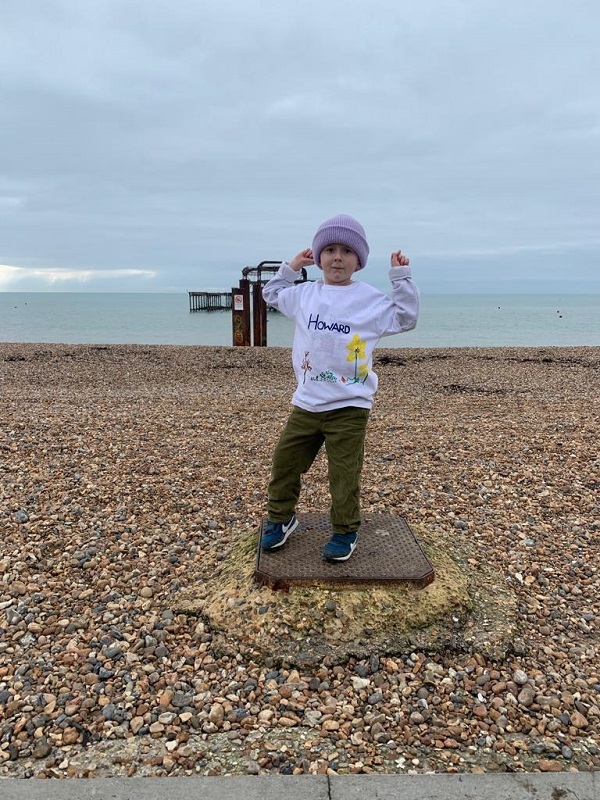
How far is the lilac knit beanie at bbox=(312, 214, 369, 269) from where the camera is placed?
9.57ft

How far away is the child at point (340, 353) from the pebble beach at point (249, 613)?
784 millimetres

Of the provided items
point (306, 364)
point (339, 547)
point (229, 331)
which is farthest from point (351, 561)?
point (229, 331)

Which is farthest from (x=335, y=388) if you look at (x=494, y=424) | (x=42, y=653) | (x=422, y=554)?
(x=494, y=424)

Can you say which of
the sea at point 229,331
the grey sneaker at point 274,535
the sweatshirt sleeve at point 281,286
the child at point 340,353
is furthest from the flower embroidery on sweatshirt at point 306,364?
the sea at point 229,331

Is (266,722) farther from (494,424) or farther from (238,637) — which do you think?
(494,424)

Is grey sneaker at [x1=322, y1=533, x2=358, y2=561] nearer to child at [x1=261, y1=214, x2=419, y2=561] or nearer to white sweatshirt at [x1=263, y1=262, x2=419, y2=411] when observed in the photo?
child at [x1=261, y1=214, x2=419, y2=561]

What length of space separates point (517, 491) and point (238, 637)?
2768mm

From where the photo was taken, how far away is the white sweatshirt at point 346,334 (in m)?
2.90

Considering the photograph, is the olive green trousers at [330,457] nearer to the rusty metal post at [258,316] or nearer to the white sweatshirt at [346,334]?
the white sweatshirt at [346,334]

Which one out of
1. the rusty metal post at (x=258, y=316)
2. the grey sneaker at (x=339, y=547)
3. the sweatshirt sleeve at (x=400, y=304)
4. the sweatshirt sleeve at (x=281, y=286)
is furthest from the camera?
the rusty metal post at (x=258, y=316)

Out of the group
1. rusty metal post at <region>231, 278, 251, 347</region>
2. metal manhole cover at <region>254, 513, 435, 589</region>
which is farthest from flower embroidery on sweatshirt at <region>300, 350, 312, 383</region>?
rusty metal post at <region>231, 278, 251, 347</region>

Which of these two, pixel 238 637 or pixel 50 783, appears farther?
pixel 238 637

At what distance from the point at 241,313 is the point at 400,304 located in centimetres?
1576

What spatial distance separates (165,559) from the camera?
3533 millimetres
